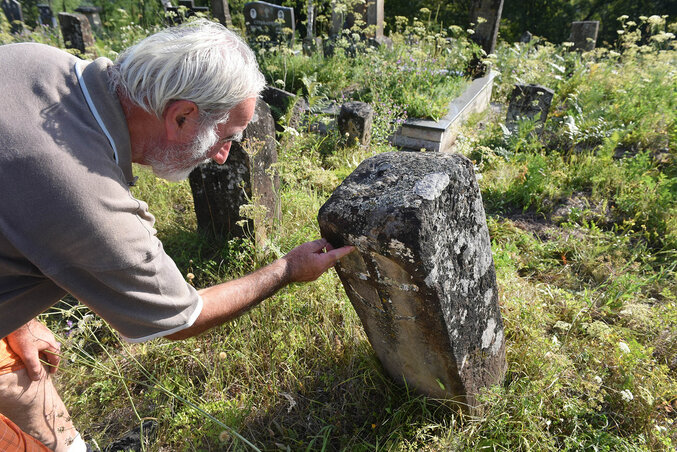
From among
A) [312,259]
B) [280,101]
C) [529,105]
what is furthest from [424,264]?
[529,105]

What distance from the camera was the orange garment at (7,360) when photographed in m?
1.64

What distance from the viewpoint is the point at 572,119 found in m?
5.02

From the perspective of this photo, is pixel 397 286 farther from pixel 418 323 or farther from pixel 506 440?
pixel 506 440

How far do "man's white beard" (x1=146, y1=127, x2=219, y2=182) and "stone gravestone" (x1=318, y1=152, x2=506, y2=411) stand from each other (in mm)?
524

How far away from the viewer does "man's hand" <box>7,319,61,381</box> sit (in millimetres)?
1726

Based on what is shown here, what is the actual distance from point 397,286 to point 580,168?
3812 mm

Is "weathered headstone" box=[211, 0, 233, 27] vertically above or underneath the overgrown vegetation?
above

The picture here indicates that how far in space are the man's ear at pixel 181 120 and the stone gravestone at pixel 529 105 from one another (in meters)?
4.81

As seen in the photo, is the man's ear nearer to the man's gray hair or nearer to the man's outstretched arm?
the man's gray hair

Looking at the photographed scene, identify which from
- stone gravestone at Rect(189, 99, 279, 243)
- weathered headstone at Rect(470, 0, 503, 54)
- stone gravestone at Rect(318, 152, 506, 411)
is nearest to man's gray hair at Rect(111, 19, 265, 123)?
stone gravestone at Rect(318, 152, 506, 411)

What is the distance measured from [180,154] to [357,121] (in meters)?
3.57

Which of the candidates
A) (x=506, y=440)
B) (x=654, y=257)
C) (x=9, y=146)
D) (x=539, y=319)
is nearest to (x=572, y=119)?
(x=654, y=257)

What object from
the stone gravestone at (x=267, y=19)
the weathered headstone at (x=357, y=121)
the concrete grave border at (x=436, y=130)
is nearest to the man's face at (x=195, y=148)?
the weathered headstone at (x=357, y=121)

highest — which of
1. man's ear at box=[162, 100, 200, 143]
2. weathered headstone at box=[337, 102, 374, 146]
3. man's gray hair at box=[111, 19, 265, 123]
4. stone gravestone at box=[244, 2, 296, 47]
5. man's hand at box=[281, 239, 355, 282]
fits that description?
man's gray hair at box=[111, 19, 265, 123]
